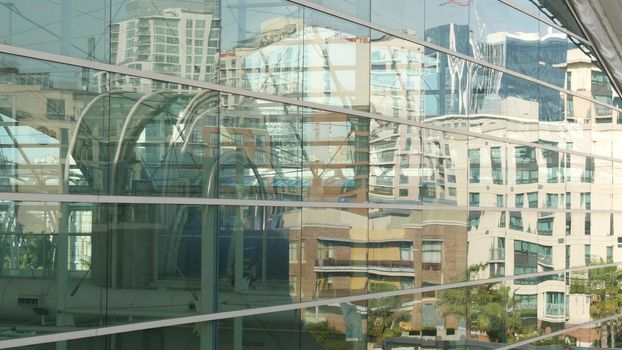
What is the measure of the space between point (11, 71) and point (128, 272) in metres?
1.93

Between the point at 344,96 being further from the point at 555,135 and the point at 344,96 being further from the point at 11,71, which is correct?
the point at 555,135

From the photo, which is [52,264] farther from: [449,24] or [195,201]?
[449,24]

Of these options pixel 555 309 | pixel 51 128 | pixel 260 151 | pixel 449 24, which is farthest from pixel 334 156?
pixel 555 309

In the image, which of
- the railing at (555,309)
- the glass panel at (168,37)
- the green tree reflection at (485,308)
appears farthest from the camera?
the railing at (555,309)

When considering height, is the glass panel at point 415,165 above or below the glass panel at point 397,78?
below

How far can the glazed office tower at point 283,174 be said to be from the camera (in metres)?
7.93

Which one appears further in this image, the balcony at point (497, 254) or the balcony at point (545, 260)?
the balcony at point (545, 260)

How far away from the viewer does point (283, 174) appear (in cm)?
1027

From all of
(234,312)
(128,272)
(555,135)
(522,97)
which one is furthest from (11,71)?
(555,135)

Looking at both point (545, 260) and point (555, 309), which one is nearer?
point (545, 260)

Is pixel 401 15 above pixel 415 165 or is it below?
above

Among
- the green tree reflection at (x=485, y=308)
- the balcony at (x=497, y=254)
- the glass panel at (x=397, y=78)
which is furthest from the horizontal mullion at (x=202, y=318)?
the glass panel at (x=397, y=78)

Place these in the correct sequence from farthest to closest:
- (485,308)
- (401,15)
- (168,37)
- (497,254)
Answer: (497,254)
(485,308)
(401,15)
(168,37)

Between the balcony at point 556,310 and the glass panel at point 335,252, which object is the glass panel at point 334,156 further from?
the balcony at point 556,310
